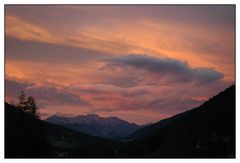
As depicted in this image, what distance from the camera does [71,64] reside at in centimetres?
2744

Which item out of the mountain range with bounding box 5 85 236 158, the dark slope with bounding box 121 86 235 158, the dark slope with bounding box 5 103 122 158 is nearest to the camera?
→ the mountain range with bounding box 5 85 236 158

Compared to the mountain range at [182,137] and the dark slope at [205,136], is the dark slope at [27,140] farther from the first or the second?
the dark slope at [205,136]

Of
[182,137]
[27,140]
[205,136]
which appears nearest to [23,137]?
[27,140]

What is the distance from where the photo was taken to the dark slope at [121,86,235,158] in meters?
25.0

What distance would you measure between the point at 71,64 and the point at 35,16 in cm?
447

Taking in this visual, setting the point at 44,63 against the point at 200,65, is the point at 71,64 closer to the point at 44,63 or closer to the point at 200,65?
the point at 44,63

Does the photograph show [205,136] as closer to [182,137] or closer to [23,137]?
A: [182,137]

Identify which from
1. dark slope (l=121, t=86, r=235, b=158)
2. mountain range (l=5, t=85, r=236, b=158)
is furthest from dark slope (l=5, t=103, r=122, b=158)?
dark slope (l=121, t=86, r=235, b=158)

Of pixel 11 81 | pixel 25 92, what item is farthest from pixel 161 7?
pixel 25 92

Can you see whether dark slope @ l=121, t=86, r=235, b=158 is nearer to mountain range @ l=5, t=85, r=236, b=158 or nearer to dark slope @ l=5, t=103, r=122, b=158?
mountain range @ l=5, t=85, r=236, b=158

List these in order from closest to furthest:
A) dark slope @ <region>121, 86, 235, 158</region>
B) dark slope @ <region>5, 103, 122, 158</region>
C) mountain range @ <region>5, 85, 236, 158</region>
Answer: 1. mountain range @ <region>5, 85, 236, 158</region>
2. dark slope @ <region>5, 103, 122, 158</region>
3. dark slope @ <region>121, 86, 235, 158</region>

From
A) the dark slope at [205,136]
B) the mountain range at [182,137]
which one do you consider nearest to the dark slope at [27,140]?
the mountain range at [182,137]

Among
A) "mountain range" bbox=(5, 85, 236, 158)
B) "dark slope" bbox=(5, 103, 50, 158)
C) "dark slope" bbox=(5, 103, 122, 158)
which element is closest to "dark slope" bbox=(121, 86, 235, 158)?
"mountain range" bbox=(5, 85, 236, 158)

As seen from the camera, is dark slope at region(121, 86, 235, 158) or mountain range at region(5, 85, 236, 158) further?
dark slope at region(121, 86, 235, 158)
